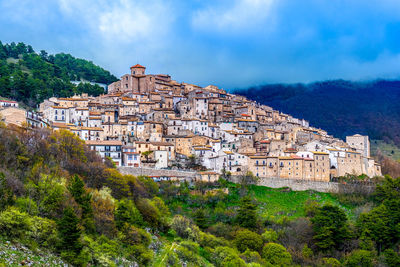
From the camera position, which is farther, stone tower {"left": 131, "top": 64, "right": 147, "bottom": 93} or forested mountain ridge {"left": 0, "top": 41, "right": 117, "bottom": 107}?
stone tower {"left": 131, "top": 64, "right": 147, "bottom": 93}

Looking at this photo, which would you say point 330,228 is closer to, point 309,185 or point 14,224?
point 309,185

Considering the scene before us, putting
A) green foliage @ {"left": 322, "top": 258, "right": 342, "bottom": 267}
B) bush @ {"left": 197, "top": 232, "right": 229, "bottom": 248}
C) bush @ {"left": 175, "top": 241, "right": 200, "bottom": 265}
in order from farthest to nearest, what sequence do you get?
green foliage @ {"left": 322, "top": 258, "right": 342, "bottom": 267}, bush @ {"left": 197, "top": 232, "right": 229, "bottom": 248}, bush @ {"left": 175, "top": 241, "right": 200, "bottom": 265}

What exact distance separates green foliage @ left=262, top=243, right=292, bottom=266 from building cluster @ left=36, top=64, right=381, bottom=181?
55.1 ft

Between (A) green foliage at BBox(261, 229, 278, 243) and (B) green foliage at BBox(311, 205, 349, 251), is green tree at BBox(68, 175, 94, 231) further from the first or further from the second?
(B) green foliage at BBox(311, 205, 349, 251)

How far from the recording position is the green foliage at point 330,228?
4922 centimetres

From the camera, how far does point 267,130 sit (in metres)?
71.1

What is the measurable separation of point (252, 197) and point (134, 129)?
19.6 m

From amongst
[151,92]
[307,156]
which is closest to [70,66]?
[151,92]

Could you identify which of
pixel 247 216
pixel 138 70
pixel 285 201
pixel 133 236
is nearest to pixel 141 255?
pixel 133 236

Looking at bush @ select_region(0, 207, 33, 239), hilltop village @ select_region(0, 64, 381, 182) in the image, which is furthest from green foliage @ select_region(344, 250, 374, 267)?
bush @ select_region(0, 207, 33, 239)

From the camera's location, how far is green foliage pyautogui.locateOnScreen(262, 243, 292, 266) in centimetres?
4406

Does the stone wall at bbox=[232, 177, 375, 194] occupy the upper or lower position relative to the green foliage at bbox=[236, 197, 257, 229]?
upper

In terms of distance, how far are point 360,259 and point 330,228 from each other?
457 cm

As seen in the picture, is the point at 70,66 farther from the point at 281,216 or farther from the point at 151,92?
the point at 281,216
